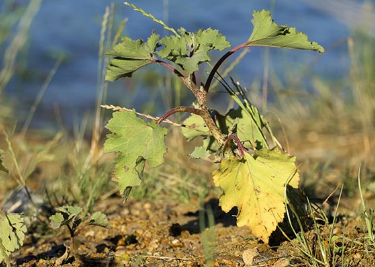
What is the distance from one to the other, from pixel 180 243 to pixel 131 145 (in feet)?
2.04

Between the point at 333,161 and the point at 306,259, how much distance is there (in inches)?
93.6

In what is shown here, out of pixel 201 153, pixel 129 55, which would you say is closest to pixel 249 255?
pixel 201 153

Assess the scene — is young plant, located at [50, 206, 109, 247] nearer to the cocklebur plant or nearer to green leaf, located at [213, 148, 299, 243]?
the cocklebur plant

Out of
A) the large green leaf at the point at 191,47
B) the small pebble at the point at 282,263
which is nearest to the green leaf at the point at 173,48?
the large green leaf at the point at 191,47

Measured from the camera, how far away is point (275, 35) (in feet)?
6.52

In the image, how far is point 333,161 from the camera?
4332 mm

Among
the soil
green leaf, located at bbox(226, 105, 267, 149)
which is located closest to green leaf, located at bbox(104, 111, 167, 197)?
the soil

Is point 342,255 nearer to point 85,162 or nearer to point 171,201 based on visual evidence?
point 171,201

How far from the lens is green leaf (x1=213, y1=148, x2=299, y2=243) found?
1973mm

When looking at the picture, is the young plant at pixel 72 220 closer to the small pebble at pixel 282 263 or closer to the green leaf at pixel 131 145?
the green leaf at pixel 131 145

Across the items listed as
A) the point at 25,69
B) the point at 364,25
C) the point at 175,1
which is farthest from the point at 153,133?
the point at 175,1

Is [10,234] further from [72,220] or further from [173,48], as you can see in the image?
[173,48]

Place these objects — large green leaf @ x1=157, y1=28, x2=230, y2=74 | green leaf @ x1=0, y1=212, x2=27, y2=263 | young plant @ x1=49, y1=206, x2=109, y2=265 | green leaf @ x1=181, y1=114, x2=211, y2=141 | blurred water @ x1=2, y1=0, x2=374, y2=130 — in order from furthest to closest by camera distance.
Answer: blurred water @ x1=2, y1=0, x2=374, y2=130, green leaf @ x1=181, y1=114, x2=211, y2=141, young plant @ x1=49, y1=206, x2=109, y2=265, green leaf @ x1=0, y1=212, x2=27, y2=263, large green leaf @ x1=157, y1=28, x2=230, y2=74

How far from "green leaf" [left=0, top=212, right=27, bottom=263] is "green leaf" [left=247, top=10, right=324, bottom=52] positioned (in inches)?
37.5
